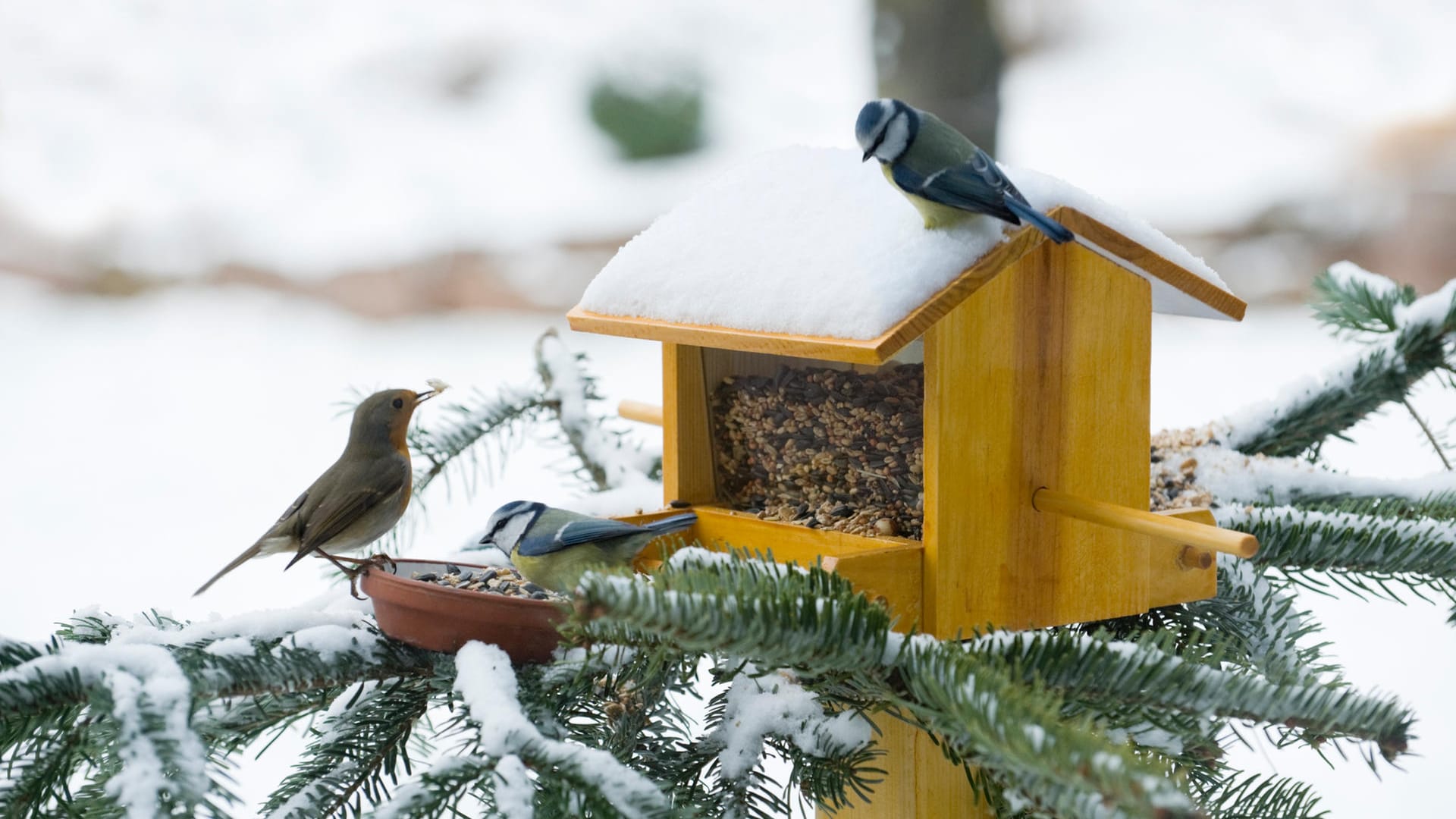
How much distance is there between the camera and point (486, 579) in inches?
57.5

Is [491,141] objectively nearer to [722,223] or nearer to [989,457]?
[722,223]

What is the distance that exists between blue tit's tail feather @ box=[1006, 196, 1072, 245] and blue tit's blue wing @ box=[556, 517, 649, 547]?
0.49 meters

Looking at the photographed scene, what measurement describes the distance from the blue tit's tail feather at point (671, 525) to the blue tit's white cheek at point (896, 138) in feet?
1.45

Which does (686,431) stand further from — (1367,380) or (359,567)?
(1367,380)

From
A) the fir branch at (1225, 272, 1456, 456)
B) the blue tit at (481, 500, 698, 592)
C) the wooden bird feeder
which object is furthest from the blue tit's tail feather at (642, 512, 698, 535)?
the fir branch at (1225, 272, 1456, 456)

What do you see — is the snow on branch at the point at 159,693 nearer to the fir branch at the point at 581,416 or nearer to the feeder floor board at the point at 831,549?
the feeder floor board at the point at 831,549

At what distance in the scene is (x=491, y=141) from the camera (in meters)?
4.86

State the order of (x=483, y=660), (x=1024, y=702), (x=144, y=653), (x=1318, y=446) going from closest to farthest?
(x=1024, y=702) < (x=144, y=653) < (x=483, y=660) < (x=1318, y=446)

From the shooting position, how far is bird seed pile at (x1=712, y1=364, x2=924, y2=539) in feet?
4.59

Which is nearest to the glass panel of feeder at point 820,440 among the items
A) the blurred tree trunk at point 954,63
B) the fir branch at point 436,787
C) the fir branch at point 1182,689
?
the fir branch at point 1182,689

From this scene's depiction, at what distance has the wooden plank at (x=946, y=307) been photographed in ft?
3.89

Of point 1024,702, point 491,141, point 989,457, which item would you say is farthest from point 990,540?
point 491,141

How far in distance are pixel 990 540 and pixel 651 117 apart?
3534mm

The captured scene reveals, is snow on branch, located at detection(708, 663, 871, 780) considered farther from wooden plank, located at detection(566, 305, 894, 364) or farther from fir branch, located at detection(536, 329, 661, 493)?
fir branch, located at detection(536, 329, 661, 493)
